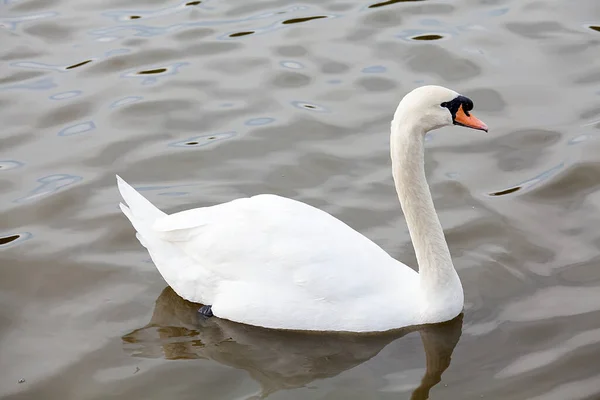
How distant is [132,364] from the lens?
Result: 579 cm

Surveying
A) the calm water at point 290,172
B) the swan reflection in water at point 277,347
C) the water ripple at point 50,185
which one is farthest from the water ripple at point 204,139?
the swan reflection in water at point 277,347

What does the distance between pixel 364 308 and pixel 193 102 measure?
3830 millimetres

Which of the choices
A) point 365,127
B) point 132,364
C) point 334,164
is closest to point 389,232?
point 334,164

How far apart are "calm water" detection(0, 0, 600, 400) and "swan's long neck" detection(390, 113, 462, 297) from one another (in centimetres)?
35

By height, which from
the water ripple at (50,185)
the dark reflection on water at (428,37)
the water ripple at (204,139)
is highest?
the dark reflection on water at (428,37)

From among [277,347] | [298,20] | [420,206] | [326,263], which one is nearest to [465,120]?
[420,206]

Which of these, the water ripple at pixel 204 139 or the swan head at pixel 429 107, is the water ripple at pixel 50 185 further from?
the swan head at pixel 429 107

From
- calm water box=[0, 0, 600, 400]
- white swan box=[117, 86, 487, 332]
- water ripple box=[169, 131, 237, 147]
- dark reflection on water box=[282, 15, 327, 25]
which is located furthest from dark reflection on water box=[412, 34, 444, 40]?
white swan box=[117, 86, 487, 332]

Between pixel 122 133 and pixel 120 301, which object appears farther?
pixel 122 133

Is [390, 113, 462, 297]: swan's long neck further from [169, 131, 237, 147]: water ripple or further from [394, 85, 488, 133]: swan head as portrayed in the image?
[169, 131, 237, 147]: water ripple

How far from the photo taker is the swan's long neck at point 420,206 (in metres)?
5.75

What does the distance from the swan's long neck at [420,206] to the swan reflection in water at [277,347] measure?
1.05 feet

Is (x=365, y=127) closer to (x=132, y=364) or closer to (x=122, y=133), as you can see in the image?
(x=122, y=133)

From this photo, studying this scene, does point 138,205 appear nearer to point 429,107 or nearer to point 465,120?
point 429,107
